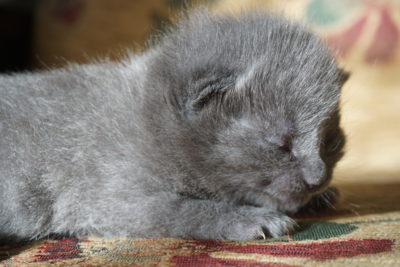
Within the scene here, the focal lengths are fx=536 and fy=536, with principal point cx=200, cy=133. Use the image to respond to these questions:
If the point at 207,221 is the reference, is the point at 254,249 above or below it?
below

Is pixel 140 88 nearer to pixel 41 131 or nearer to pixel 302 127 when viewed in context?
pixel 41 131

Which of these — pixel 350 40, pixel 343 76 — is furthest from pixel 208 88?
pixel 350 40

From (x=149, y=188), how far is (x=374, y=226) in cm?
66

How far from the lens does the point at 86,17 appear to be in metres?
3.34

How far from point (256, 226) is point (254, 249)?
0.42 feet

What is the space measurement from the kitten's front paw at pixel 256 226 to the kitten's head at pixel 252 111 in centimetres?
10

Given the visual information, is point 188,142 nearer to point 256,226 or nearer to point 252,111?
point 252,111

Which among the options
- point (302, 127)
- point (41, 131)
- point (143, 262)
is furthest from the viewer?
point (41, 131)

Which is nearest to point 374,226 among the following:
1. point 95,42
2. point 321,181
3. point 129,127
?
point 321,181

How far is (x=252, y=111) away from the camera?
152 centimetres

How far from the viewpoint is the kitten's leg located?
58.1 inches

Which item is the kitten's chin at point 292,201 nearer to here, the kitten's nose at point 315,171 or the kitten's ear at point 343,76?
the kitten's nose at point 315,171

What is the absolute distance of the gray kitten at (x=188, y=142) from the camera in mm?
1516

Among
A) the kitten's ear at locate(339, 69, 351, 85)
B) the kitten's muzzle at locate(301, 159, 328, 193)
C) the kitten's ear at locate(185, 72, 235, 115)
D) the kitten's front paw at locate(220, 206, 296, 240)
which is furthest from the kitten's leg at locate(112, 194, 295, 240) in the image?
the kitten's ear at locate(339, 69, 351, 85)
